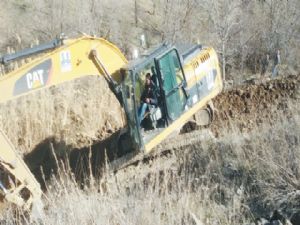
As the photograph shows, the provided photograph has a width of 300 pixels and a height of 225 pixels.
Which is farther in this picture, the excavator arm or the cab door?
the cab door

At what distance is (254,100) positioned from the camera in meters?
13.7

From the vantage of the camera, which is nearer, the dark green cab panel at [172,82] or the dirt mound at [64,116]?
the dark green cab panel at [172,82]

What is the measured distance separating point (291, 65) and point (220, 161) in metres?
9.98

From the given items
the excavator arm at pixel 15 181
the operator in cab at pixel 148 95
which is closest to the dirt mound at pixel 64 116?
the operator in cab at pixel 148 95

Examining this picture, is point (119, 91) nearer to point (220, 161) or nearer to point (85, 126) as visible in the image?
point (220, 161)

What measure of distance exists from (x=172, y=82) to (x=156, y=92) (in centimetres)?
37

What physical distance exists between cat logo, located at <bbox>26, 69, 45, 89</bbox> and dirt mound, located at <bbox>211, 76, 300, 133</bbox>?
183 inches

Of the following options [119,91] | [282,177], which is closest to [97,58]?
[119,91]

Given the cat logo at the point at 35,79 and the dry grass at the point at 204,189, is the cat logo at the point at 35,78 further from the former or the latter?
the dry grass at the point at 204,189

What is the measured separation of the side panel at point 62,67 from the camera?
764cm

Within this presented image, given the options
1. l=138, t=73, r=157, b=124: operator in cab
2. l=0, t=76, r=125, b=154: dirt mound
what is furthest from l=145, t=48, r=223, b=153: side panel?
l=0, t=76, r=125, b=154: dirt mound

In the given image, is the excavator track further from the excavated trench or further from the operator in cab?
the operator in cab

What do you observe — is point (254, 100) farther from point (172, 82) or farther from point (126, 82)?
point (126, 82)

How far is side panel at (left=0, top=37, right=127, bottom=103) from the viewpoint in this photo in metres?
7.64
